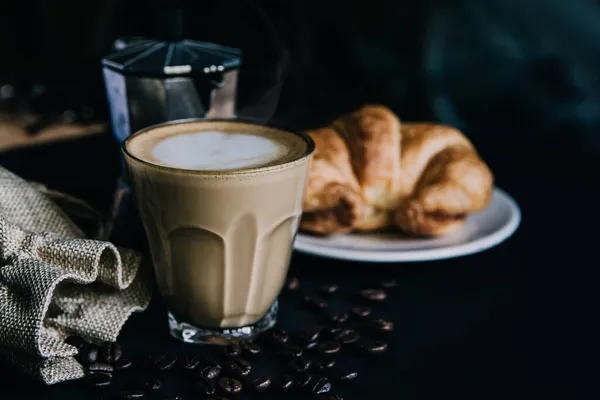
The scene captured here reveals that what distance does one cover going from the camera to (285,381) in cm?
72

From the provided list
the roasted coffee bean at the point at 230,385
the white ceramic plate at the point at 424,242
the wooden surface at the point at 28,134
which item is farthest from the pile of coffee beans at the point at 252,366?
the wooden surface at the point at 28,134

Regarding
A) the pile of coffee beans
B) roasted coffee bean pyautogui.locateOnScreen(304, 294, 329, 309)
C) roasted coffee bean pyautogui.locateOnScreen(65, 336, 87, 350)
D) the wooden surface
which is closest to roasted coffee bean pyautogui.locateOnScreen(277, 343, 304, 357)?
the pile of coffee beans

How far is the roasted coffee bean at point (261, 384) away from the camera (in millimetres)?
705

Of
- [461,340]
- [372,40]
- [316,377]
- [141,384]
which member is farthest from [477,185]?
[372,40]

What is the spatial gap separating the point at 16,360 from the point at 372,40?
1601 mm

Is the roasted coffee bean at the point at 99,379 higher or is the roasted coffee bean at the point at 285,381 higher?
the roasted coffee bean at the point at 285,381

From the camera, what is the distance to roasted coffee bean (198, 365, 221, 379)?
0.72m

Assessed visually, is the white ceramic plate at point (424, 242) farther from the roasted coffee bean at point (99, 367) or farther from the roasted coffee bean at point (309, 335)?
the roasted coffee bean at point (99, 367)

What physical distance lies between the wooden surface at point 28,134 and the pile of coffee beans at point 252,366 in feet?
3.42

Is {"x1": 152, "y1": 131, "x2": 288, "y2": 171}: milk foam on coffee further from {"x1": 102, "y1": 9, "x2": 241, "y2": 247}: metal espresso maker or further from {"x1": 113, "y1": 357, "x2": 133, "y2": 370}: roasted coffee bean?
{"x1": 113, "y1": 357, "x2": 133, "y2": 370}: roasted coffee bean

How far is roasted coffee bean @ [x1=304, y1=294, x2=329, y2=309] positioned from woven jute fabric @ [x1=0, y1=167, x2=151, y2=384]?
0.19 meters

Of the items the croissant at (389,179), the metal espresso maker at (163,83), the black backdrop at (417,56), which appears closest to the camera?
the metal espresso maker at (163,83)

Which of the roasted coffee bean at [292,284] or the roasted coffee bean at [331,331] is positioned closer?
the roasted coffee bean at [331,331]

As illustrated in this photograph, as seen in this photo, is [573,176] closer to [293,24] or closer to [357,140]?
[357,140]
